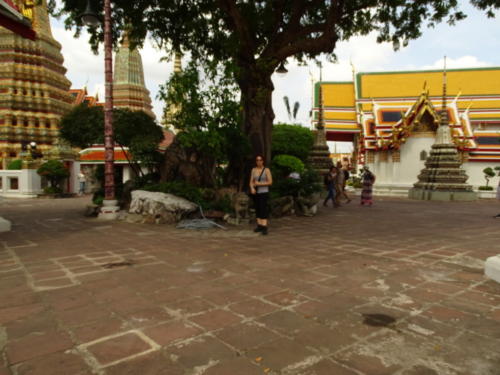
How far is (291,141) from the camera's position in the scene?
25.9 metres

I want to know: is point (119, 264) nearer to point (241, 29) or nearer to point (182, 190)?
point (182, 190)

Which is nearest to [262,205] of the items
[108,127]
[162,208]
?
[162,208]

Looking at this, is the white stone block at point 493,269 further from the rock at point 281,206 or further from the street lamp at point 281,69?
the street lamp at point 281,69

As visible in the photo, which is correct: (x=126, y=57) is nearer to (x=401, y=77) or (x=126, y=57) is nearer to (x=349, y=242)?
(x=401, y=77)

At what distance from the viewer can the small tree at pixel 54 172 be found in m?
21.4

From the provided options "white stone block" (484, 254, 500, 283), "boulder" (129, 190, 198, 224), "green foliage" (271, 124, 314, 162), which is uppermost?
"green foliage" (271, 124, 314, 162)

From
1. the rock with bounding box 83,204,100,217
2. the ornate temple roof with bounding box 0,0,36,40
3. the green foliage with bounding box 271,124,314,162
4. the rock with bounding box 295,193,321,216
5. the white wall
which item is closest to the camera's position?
the ornate temple roof with bounding box 0,0,36,40

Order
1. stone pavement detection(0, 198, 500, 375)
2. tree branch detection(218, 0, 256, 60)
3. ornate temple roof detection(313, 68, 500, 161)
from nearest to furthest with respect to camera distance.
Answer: stone pavement detection(0, 198, 500, 375) → tree branch detection(218, 0, 256, 60) → ornate temple roof detection(313, 68, 500, 161)

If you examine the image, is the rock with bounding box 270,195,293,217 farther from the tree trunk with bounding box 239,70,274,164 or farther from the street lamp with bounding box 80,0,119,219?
the street lamp with bounding box 80,0,119,219

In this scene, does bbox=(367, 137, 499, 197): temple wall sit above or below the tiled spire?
below

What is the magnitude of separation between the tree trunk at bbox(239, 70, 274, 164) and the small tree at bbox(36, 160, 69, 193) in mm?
16361

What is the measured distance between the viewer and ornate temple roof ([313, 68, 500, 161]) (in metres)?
24.0

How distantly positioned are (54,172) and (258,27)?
16783 millimetres

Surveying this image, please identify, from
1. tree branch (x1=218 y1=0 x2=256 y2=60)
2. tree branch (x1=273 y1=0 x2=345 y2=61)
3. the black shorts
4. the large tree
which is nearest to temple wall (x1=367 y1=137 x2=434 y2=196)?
the large tree
